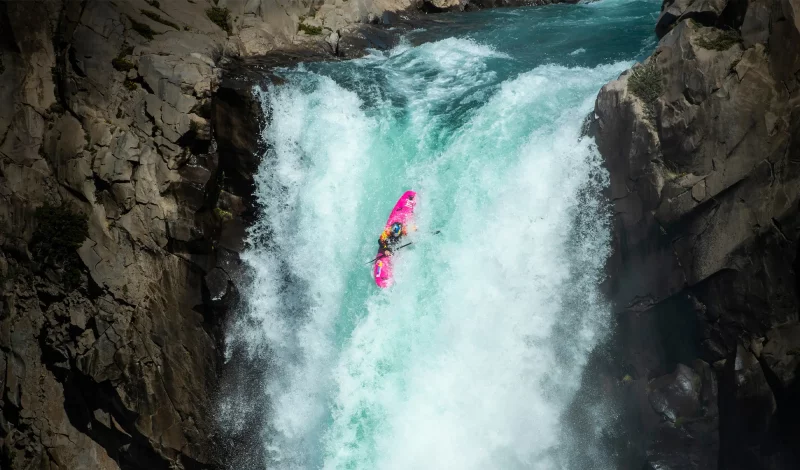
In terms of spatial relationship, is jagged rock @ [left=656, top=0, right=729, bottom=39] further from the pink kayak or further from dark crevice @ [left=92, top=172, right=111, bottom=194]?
dark crevice @ [left=92, top=172, right=111, bottom=194]

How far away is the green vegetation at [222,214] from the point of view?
667 inches

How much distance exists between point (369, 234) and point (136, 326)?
273 inches

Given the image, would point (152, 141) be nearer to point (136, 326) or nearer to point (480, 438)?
point (136, 326)

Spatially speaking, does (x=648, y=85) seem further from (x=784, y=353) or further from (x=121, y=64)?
(x=121, y=64)

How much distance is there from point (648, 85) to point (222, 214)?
486 inches

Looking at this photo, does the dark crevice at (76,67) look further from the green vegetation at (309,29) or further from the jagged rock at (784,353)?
the jagged rock at (784,353)

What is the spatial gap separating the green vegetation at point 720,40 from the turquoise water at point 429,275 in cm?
374

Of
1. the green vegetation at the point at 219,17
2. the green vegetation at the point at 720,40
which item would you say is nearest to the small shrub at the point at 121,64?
the green vegetation at the point at 219,17

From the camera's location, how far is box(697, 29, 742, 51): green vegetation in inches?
541

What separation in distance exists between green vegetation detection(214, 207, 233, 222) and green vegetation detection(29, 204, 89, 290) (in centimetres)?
338

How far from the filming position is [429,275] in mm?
16547

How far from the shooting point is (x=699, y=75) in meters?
14.1

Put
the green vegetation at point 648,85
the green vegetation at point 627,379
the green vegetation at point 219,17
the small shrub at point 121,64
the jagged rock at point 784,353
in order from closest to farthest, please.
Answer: the jagged rock at point 784,353 → the green vegetation at point 648,85 → the green vegetation at point 627,379 → the small shrub at point 121,64 → the green vegetation at point 219,17

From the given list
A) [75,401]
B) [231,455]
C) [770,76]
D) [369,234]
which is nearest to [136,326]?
[75,401]
